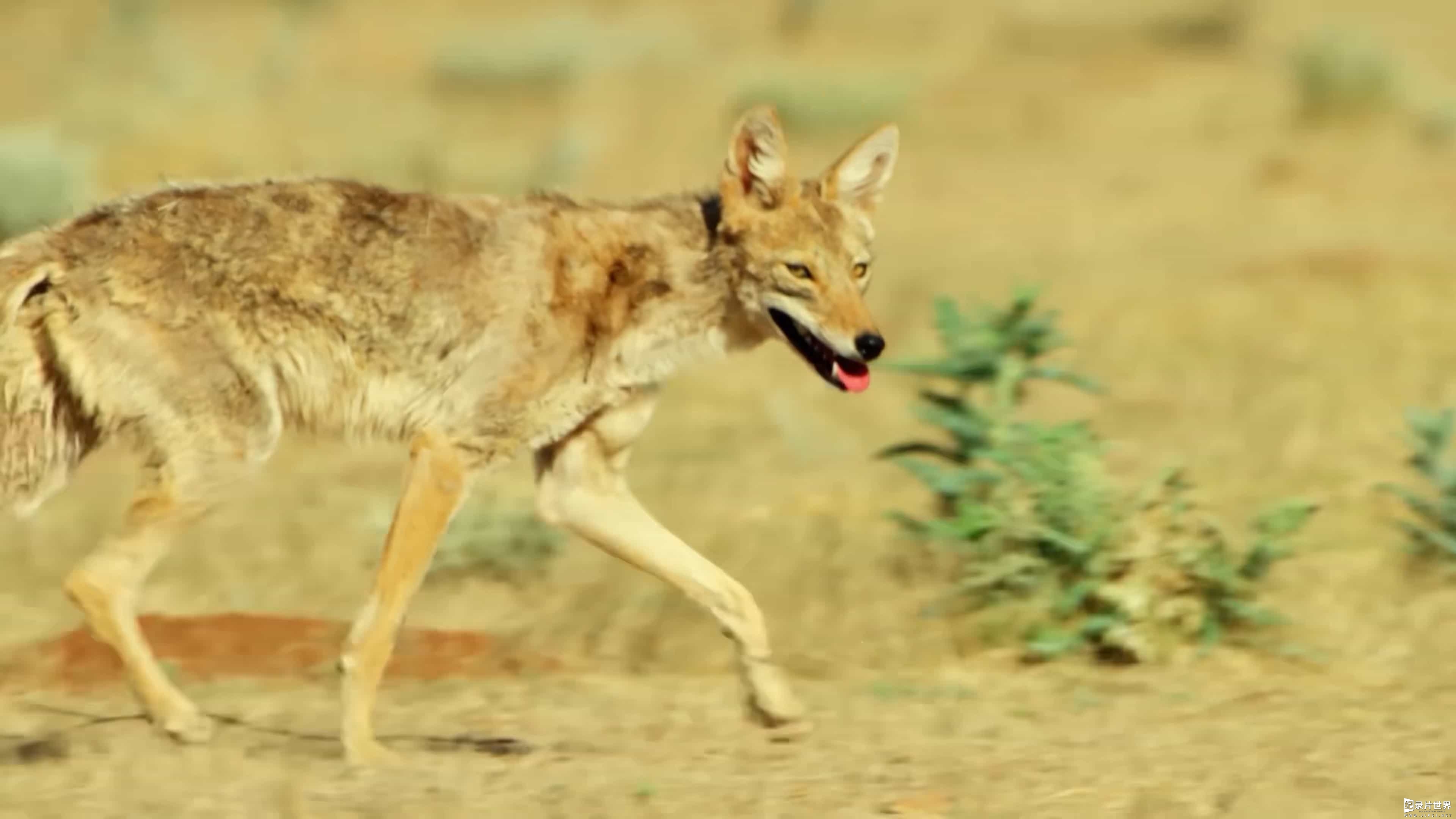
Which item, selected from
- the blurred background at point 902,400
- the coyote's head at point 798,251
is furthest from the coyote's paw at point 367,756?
the coyote's head at point 798,251

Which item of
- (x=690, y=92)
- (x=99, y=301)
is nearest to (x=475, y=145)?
(x=690, y=92)

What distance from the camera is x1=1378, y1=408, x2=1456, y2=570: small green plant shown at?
813 centimetres

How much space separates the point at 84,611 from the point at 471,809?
4.65 ft

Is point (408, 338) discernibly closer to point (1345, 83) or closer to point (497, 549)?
point (497, 549)

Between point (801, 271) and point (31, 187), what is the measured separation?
897 cm

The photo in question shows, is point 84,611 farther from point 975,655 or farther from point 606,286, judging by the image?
point 975,655

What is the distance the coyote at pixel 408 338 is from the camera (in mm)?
6465

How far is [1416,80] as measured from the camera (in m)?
20.0

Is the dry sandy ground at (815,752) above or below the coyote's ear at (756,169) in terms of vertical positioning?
below

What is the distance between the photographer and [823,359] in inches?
270

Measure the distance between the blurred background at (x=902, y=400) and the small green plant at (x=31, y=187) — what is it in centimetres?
3

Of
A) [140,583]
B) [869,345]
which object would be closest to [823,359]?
[869,345]

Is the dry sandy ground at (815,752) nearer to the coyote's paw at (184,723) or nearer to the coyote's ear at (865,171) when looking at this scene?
the coyote's paw at (184,723)

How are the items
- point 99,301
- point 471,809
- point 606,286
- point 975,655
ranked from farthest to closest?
point 975,655
point 606,286
point 99,301
point 471,809
